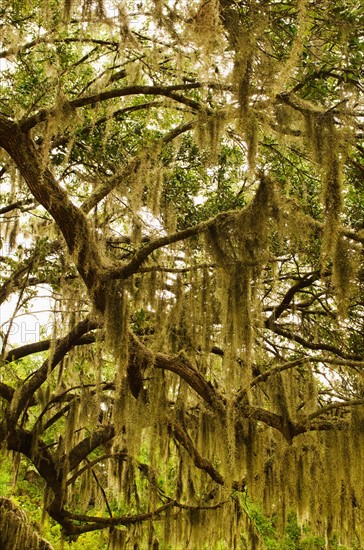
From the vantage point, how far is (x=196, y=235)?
388 centimetres

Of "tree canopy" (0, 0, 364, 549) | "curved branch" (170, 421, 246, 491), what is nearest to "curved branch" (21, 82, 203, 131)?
"tree canopy" (0, 0, 364, 549)

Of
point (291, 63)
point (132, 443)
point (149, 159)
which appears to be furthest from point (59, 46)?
point (132, 443)

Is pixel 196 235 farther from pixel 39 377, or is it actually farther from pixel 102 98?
pixel 39 377

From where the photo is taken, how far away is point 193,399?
6.33m

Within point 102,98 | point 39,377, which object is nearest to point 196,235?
point 102,98

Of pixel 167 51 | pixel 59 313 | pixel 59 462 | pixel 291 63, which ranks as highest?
pixel 167 51

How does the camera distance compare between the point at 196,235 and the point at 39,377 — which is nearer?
the point at 196,235

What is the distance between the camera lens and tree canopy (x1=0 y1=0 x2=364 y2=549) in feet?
10.7

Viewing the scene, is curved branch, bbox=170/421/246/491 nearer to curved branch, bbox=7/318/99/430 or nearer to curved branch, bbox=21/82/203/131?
curved branch, bbox=7/318/99/430

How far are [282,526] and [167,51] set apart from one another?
4.15 meters

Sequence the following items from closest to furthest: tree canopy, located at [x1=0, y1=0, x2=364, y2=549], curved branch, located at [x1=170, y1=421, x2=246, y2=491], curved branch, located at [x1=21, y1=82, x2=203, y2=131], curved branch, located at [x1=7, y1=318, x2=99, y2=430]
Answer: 1. tree canopy, located at [x1=0, y1=0, x2=364, y2=549]
2. curved branch, located at [x1=21, y1=82, x2=203, y2=131]
3. curved branch, located at [x1=7, y1=318, x2=99, y2=430]
4. curved branch, located at [x1=170, y1=421, x2=246, y2=491]

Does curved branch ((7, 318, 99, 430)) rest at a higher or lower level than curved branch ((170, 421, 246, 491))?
higher

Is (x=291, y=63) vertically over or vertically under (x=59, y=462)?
over

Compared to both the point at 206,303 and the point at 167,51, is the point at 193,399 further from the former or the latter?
the point at 167,51
